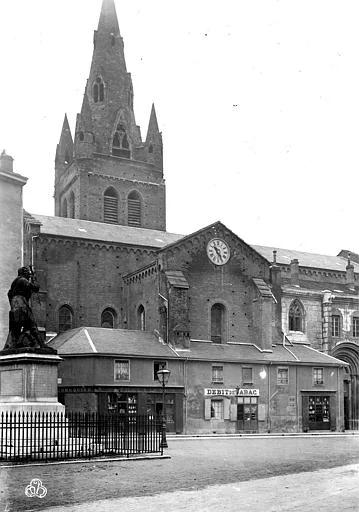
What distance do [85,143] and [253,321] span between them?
23358 mm

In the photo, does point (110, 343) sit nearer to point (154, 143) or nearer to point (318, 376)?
point (318, 376)

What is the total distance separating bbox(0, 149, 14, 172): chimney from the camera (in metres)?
48.2

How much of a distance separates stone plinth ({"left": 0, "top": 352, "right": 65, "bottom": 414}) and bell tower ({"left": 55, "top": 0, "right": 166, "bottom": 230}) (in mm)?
39499

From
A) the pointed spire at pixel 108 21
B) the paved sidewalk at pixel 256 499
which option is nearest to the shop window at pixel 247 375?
the paved sidewalk at pixel 256 499

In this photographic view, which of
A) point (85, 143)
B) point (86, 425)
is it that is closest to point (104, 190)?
point (85, 143)

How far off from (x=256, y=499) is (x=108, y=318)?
4037cm

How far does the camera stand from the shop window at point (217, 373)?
46.2 m

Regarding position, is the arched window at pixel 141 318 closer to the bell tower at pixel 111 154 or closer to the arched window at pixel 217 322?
the arched window at pixel 217 322

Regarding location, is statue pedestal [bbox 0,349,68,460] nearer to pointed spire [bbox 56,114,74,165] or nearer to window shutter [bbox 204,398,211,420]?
window shutter [bbox 204,398,211,420]

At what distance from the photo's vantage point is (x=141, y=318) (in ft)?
170

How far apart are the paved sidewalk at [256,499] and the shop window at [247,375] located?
30.3 metres

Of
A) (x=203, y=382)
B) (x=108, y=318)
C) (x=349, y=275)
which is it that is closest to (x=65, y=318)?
(x=108, y=318)

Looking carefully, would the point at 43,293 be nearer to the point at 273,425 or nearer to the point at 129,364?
the point at 129,364

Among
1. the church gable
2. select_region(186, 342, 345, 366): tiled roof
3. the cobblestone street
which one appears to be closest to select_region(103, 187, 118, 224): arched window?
the church gable
